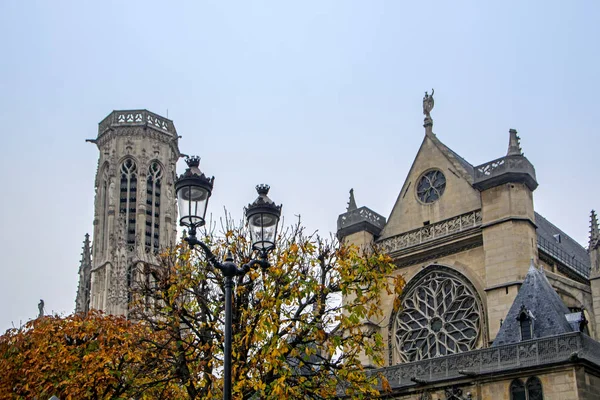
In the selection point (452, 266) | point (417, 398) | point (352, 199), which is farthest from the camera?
point (352, 199)

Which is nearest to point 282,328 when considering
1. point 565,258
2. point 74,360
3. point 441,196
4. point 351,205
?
point 74,360

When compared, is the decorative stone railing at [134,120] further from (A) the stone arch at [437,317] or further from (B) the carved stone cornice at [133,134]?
(A) the stone arch at [437,317]

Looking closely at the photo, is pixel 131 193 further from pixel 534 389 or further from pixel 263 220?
pixel 263 220

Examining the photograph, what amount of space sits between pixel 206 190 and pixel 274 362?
11.7 feet

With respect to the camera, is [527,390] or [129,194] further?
[129,194]

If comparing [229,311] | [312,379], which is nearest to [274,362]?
[312,379]

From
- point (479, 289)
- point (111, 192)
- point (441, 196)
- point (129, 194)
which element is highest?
point (129, 194)

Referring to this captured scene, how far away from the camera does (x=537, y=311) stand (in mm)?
23422

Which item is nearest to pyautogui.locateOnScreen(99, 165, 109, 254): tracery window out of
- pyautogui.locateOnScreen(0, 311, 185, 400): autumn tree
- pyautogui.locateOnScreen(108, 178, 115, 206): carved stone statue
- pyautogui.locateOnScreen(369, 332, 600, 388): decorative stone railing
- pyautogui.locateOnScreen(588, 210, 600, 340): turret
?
pyautogui.locateOnScreen(108, 178, 115, 206): carved stone statue

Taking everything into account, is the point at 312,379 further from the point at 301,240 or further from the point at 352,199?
the point at 352,199

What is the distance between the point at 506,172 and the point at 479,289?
421 cm

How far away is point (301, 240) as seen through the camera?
1770 cm

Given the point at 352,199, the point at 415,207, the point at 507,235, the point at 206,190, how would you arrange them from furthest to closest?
the point at 352,199
the point at 415,207
the point at 507,235
the point at 206,190

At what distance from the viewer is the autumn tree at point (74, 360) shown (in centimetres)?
1889
